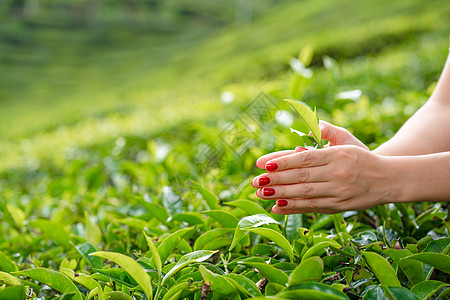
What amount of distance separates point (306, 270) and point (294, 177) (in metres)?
0.21

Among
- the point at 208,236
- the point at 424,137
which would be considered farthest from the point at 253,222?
the point at 424,137

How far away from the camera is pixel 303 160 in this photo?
919 millimetres

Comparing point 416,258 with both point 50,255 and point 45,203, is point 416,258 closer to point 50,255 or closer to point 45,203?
point 50,255

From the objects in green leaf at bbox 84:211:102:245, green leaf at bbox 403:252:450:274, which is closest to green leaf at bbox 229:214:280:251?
green leaf at bbox 403:252:450:274

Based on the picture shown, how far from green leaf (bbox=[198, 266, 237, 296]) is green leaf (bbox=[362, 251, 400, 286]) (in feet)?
1.02

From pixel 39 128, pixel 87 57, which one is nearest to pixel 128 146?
pixel 39 128

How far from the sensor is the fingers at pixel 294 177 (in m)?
0.92

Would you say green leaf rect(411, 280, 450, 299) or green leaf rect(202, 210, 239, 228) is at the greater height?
green leaf rect(202, 210, 239, 228)

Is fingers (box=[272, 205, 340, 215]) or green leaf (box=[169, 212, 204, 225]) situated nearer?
fingers (box=[272, 205, 340, 215])

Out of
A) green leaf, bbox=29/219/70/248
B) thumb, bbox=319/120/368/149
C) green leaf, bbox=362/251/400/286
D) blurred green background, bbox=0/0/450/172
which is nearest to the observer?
green leaf, bbox=362/251/400/286

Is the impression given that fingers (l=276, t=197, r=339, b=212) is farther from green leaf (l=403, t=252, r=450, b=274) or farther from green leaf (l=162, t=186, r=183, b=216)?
green leaf (l=162, t=186, r=183, b=216)

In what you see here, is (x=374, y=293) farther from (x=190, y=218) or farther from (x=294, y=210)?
(x=190, y=218)

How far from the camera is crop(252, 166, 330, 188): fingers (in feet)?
3.03

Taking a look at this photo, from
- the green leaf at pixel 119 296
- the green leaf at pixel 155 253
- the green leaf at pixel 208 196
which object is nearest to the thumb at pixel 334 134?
the green leaf at pixel 208 196
